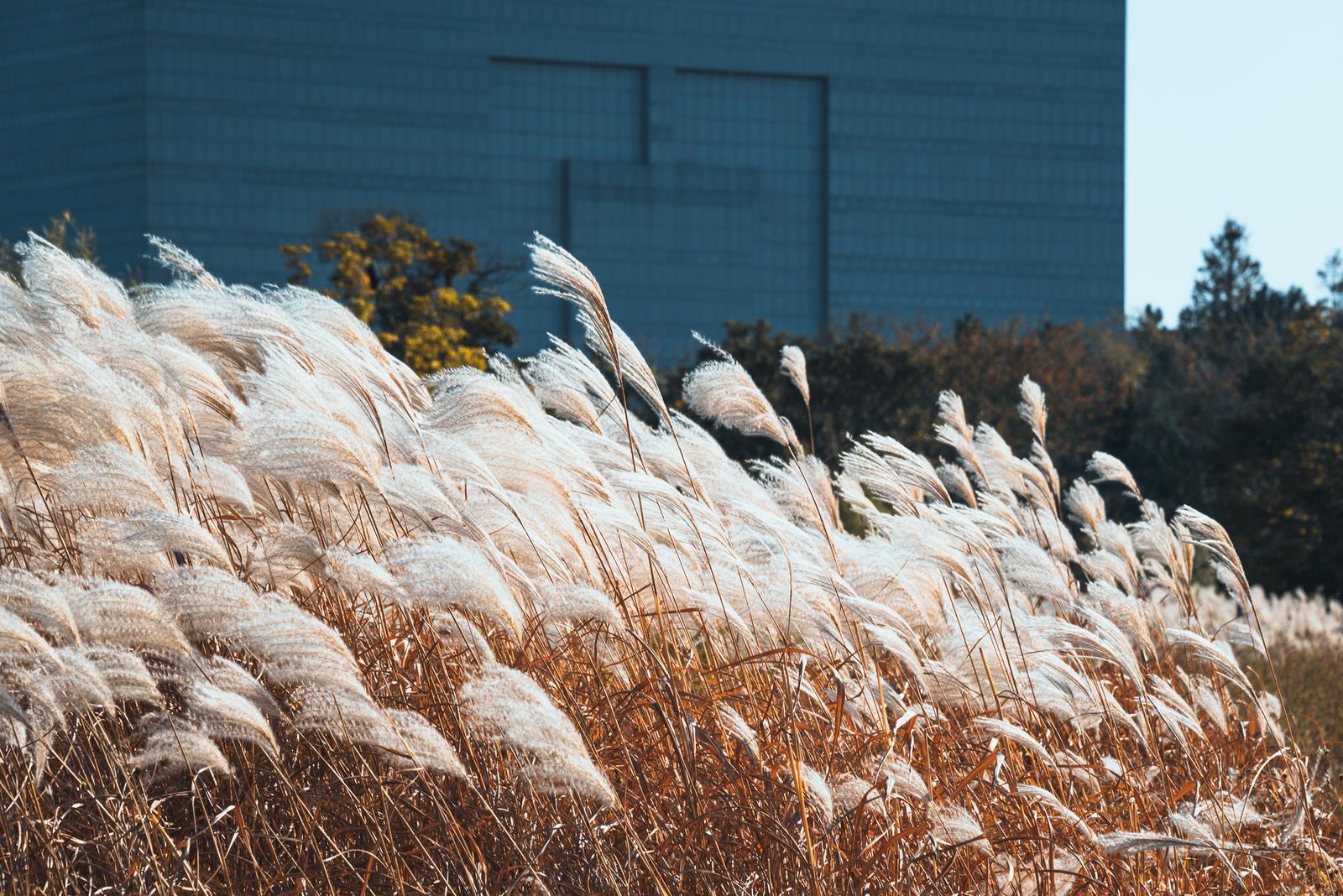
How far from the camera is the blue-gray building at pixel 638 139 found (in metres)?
A: 69.6

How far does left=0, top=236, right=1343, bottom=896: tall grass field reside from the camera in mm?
2486

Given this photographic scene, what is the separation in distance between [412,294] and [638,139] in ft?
180

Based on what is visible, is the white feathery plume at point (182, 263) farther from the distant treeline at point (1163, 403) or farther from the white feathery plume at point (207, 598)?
the distant treeline at point (1163, 403)

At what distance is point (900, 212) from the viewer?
79750 mm

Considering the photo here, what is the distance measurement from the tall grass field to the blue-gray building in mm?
64456

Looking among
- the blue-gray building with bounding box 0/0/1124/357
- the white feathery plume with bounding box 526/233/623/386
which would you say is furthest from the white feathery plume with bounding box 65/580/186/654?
the blue-gray building with bounding box 0/0/1124/357

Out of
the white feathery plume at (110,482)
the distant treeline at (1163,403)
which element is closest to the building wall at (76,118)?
the distant treeline at (1163,403)

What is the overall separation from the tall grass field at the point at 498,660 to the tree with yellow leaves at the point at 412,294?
55.4 feet

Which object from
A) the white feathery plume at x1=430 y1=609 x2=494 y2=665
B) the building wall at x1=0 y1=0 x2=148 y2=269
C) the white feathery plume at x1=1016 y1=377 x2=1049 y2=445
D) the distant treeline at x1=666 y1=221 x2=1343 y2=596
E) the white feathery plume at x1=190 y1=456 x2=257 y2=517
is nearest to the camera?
the white feathery plume at x1=430 y1=609 x2=494 y2=665

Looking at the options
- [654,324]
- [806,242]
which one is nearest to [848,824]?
[654,324]

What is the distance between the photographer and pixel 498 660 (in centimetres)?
321

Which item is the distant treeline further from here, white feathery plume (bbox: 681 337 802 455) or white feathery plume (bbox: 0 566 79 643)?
white feathery plume (bbox: 0 566 79 643)

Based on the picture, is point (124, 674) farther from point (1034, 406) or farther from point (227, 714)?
point (1034, 406)

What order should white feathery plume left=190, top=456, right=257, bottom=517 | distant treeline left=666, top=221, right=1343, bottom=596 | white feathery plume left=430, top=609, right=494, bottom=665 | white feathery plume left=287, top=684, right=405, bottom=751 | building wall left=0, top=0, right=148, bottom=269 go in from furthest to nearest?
1. building wall left=0, top=0, right=148, bottom=269
2. distant treeline left=666, top=221, right=1343, bottom=596
3. white feathery plume left=190, top=456, right=257, bottom=517
4. white feathery plume left=430, top=609, right=494, bottom=665
5. white feathery plume left=287, top=684, right=405, bottom=751
